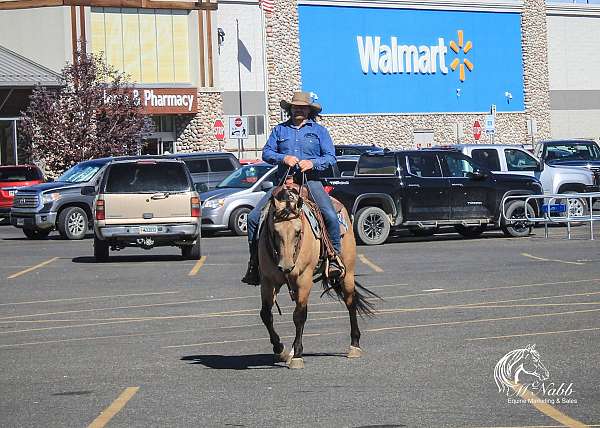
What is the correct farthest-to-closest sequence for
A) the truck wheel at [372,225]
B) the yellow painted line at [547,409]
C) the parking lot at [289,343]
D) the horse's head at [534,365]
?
the truck wheel at [372,225] → the horse's head at [534,365] → the parking lot at [289,343] → the yellow painted line at [547,409]

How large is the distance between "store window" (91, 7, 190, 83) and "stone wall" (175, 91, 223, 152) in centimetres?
175

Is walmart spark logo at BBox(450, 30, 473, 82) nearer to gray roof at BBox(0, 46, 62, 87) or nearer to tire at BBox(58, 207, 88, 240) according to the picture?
gray roof at BBox(0, 46, 62, 87)

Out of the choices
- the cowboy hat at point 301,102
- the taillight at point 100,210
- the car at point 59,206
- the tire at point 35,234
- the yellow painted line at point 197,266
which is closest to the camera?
the cowboy hat at point 301,102

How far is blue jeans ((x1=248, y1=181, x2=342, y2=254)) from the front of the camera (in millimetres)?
12742

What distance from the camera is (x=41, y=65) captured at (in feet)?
199

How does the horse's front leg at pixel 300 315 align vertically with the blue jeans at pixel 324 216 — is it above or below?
below

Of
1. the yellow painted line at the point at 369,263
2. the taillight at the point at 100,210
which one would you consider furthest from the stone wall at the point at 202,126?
the yellow painted line at the point at 369,263

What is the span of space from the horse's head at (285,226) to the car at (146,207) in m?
13.9

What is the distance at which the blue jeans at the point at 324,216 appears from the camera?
41.8 ft

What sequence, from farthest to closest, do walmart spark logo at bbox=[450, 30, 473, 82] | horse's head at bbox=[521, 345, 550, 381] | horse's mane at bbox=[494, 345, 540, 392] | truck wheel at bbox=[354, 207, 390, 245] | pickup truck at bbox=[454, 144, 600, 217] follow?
walmart spark logo at bbox=[450, 30, 473, 82] → pickup truck at bbox=[454, 144, 600, 217] → truck wheel at bbox=[354, 207, 390, 245] → horse's head at bbox=[521, 345, 550, 381] → horse's mane at bbox=[494, 345, 540, 392]

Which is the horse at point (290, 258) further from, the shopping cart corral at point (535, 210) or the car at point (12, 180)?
the car at point (12, 180)

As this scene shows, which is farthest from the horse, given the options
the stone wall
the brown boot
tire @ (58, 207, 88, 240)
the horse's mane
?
the stone wall

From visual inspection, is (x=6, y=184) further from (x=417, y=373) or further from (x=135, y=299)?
(x=417, y=373)

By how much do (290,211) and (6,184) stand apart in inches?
1294
